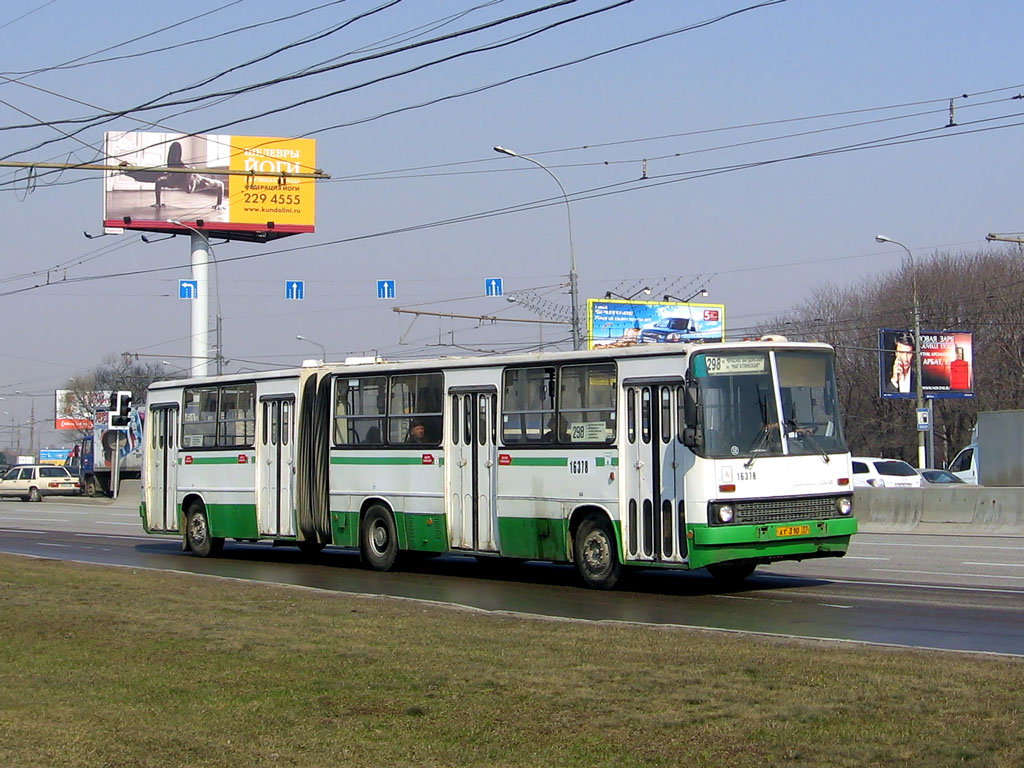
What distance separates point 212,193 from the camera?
228ft

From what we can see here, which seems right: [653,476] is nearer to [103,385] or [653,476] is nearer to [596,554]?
[596,554]

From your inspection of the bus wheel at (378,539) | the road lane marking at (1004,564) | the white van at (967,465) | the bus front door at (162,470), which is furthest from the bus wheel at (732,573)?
the white van at (967,465)

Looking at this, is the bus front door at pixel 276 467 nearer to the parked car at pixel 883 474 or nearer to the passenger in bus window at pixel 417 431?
the passenger in bus window at pixel 417 431

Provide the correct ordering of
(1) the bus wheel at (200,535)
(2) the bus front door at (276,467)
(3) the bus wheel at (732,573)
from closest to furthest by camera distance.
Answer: (3) the bus wheel at (732,573)
(2) the bus front door at (276,467)
(1) the bus wheel at (200,535)

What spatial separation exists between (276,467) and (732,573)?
802 centimetres

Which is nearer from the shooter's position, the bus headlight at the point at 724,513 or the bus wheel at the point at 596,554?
the bus headlight at the point at 724,513

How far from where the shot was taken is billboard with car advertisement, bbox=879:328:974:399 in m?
57.8

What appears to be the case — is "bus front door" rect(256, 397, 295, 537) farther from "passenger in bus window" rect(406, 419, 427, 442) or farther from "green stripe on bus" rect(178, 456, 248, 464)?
"passenger in bus window" rect(406, 419, 427, 442)

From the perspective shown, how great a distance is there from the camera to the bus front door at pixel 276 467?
21734 millimetres

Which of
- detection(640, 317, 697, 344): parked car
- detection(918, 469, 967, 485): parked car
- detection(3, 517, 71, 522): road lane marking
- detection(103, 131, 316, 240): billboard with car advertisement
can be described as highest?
detection(103, 131, 316, 240): billboard with car advertisement

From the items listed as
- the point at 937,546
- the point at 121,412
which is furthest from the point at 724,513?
the point at 121,412

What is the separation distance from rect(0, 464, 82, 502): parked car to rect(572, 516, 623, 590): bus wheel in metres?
47.8

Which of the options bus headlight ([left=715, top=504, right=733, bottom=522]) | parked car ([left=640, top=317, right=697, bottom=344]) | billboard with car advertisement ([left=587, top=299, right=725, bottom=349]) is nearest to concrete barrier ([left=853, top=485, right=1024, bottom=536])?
bus headlight ([left=715, top=504, right=733, bottom=522])

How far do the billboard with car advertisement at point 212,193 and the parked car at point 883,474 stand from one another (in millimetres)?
35795
